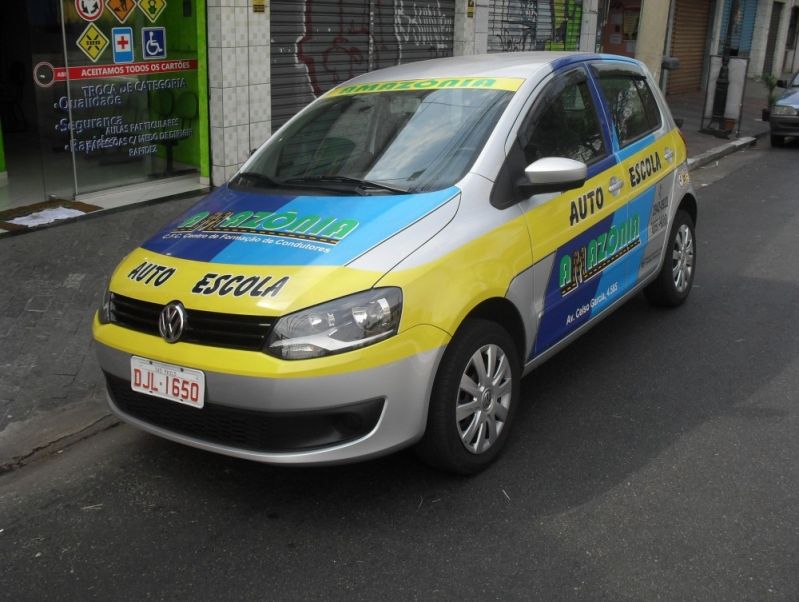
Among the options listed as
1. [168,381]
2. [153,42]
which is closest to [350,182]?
[168,381]

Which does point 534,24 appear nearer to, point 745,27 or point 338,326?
point 338,326

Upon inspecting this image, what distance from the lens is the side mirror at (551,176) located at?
388cm

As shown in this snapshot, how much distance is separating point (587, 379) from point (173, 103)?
5.54 meters

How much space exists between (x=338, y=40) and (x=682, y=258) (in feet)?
19.0

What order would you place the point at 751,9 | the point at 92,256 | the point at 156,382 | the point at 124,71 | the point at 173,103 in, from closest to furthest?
the point at 156,382 → the point at 92,256 → the point at 124,71 → the point at 173,103 → the point at 751,9

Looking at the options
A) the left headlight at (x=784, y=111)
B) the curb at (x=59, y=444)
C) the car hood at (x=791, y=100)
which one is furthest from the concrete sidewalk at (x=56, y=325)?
the car hood at (x=791, y=100)

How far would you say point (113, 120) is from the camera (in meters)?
8.05

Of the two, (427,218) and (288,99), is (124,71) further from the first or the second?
(427,218)

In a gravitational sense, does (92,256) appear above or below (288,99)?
below

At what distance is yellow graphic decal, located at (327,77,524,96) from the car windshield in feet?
0.13

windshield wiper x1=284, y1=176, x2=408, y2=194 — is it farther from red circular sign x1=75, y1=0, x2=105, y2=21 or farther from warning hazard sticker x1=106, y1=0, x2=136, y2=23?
warning hazard sticker x1=106, y1=0, x2=136, y2=23

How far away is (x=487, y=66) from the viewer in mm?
4621

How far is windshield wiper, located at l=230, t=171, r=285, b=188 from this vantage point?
14.3ft

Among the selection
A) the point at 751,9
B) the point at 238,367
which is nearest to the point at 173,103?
the point at 238,367
